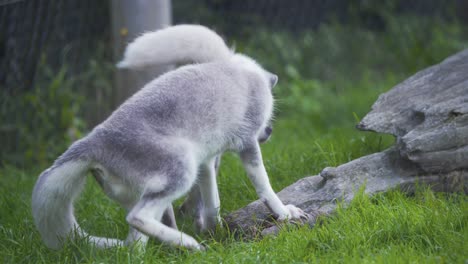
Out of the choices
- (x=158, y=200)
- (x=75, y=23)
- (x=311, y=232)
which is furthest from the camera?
(x=75, y=23)

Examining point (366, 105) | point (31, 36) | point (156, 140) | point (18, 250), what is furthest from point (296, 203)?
point (31, 36)

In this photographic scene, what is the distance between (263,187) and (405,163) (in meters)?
0.94

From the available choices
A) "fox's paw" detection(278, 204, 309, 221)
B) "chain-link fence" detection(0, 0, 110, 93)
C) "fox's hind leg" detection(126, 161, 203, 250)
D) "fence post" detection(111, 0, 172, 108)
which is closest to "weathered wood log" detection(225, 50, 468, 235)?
"fox's paw" detection(278, 204, 309, 221)

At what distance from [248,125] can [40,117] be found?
3367mm

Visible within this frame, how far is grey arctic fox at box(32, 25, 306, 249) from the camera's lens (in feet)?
10.9

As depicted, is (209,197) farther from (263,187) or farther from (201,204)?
(263,187)

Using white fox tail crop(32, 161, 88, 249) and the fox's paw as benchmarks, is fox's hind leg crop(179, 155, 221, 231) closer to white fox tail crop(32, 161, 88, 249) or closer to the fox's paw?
the fox's paw

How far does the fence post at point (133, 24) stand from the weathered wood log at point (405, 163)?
203cm

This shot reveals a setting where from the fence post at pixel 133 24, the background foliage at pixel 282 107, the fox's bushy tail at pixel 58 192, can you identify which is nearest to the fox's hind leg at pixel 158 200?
the background foliage at pixel 282 107

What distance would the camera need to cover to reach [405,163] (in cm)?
401

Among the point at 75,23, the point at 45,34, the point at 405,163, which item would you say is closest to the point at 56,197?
the point at 405,163

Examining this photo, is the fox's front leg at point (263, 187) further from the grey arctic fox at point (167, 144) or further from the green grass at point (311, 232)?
the green grass at point (311, 232)

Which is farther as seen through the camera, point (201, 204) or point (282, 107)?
point (282, 107)

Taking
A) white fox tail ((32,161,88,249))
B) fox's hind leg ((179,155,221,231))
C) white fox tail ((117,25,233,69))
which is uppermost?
white fox tail ((117,25,233,69))
